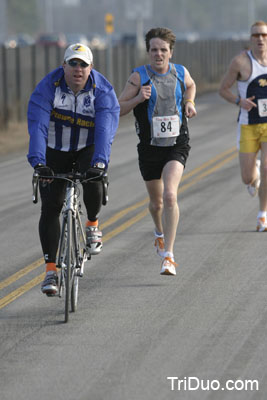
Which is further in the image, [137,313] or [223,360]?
[137,313]

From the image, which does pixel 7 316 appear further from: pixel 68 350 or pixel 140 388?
pixel 140 388

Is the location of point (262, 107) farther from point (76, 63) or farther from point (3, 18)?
point (3, 18)

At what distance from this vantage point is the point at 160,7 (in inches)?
7259

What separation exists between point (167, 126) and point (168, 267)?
4.11ft

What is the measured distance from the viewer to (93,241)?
8.82m

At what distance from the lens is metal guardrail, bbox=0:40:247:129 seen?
27.5m

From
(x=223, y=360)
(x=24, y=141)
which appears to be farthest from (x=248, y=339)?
(x=24, y=141)

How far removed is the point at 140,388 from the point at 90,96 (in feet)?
8.78

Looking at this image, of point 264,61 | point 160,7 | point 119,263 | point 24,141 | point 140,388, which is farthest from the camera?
point 160,7

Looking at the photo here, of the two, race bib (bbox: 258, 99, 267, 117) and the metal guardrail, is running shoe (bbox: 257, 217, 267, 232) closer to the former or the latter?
race bib (bbox: 258, 99, 267, 117)

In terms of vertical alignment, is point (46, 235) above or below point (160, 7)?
above

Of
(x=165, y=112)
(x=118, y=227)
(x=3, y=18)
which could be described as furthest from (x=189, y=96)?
(x=3, y=18)

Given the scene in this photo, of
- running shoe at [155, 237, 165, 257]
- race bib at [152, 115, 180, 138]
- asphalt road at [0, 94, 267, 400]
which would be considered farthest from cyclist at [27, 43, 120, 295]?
running shoe at [155, 237, 165, 257]

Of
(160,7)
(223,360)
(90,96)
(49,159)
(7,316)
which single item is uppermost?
(90,96)
